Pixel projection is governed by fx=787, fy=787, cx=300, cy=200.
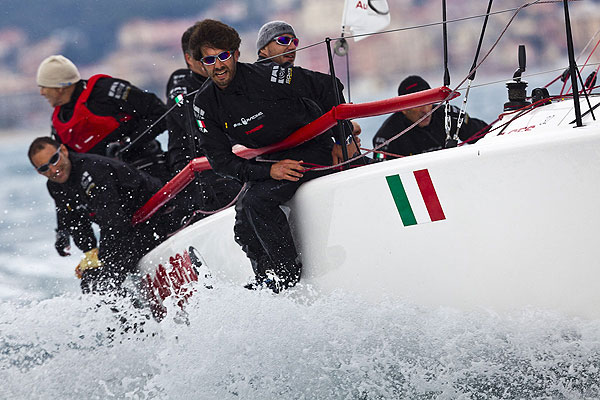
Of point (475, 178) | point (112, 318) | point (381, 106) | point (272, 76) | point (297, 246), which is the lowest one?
point (112, 318)

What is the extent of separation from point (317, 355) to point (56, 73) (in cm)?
282

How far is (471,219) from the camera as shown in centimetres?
226

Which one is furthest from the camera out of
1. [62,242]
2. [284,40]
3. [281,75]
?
[62,242]

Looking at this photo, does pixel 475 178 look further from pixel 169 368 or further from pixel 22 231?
pixel 22 231

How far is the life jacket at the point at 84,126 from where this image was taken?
450cm

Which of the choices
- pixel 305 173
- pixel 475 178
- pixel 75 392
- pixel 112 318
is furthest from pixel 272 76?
pixel 112 318

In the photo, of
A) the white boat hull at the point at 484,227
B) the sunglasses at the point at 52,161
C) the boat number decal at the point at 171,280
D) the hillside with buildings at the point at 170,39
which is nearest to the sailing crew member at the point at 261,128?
the white boat hull at the point at 484,227

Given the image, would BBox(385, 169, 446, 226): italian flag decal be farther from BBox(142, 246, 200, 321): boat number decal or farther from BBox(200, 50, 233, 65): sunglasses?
BBox(142, 246, 200, 321): boat number decal

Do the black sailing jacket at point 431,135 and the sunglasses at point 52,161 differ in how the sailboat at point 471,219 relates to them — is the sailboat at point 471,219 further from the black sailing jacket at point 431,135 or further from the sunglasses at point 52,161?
the sunglasses at point 52,161

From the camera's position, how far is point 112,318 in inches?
143

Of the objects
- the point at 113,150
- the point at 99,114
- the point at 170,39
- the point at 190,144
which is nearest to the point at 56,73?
the point at 99,114

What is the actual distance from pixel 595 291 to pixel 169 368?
4.28 ft

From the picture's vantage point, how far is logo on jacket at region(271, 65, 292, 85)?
2771 millimetres

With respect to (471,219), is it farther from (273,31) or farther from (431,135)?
(431,135)
